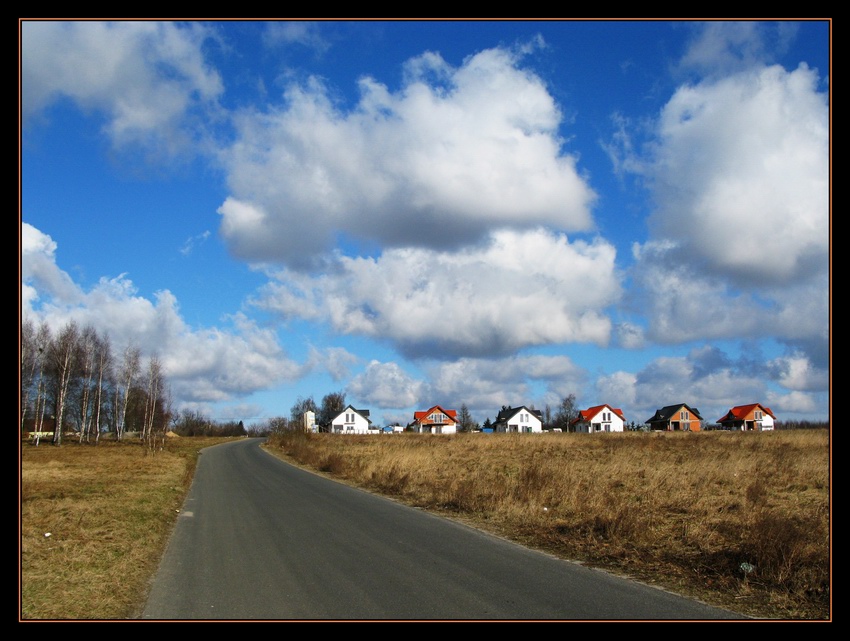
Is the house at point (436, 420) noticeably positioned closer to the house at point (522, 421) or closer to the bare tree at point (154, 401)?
the house at point (522, 421)

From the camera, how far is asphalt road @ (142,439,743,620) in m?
6.54

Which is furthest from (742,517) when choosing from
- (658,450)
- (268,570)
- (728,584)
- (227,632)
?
(658,450)

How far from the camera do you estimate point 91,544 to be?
1088 centimetres

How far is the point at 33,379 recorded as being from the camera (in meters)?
65.2

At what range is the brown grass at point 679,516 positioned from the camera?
7.56 metres

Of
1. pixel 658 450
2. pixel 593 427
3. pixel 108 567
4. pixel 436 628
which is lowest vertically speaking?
pixel 593 427

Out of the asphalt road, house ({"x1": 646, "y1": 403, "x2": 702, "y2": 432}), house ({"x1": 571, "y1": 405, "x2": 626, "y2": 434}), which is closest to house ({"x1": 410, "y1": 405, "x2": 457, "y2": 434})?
house ({"x1": 571, "y1": 405, "x2": 626, "y2": 434})

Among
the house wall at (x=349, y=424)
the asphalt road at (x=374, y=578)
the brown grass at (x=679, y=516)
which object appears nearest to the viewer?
the asphalt road at (x=374, y=578)

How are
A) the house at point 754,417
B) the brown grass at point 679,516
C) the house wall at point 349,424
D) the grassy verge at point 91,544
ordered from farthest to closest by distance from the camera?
the house wall at point 349,424 < the house at point 754,417 < the brown grass at point 679,516 < the grassy verge at point 91,544

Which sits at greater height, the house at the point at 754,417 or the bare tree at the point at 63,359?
the bare tree at the point at 63,359

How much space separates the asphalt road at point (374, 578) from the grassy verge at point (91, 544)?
454 mm

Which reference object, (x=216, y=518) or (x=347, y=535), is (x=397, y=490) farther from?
(x=347, y=535)

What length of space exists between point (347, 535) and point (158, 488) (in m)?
12.9

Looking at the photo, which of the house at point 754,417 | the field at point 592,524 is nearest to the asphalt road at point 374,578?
the field at point 592,524
